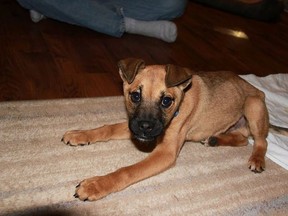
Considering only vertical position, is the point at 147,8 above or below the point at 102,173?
above

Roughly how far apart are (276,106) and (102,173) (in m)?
2.55

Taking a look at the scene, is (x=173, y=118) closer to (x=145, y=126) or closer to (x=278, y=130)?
(x=145, y=126)

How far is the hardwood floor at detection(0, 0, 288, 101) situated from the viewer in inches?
150

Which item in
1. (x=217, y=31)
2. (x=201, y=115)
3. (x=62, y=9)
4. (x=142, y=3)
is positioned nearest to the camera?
(x=201, y=115)

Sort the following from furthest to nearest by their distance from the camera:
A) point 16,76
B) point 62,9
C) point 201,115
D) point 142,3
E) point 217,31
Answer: point 217,31 → point 142,3 → point 62,9 → point 16,76 → point 201,115

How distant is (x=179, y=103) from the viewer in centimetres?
277

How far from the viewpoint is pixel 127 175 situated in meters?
2.49

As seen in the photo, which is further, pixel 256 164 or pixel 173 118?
pixel 256 164

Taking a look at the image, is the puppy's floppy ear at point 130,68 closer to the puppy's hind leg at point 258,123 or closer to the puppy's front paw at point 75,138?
the puppy's front paw at point 75,138

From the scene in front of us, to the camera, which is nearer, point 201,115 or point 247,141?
point 201,115

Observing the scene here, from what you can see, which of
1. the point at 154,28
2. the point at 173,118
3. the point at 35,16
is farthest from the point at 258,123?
the point at 35,16

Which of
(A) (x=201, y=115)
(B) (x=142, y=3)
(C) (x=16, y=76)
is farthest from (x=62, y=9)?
(A) (x=201, y=115)

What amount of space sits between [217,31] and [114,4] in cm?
231

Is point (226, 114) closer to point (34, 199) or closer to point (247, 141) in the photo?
point (247, 141)
